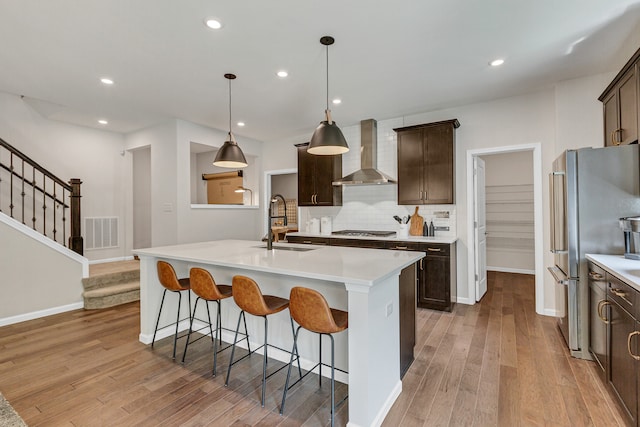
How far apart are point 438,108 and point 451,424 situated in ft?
12.6

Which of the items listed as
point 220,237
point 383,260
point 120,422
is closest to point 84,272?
point 220,237

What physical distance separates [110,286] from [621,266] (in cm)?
571

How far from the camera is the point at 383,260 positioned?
91.0 inches

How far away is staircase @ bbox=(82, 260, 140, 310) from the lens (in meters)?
4.17

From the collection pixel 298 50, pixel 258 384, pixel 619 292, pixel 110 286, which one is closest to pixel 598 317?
pixel 619 292

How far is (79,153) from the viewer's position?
5.33 meters

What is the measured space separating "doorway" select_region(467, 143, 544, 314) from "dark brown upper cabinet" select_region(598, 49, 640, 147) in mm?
763

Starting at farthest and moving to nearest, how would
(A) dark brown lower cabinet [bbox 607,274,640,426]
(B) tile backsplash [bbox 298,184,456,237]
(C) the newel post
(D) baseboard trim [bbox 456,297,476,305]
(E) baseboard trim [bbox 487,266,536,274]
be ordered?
(E) baseboard trim [bbox 487,266,536,274], (B) tile backsplash [bbox 298,184,456,237], (C) the newel post, (D) baseboard trim [bbox 456,297,476,305], (A) dark brown lower cabinet [bbox 607,274,640,426]

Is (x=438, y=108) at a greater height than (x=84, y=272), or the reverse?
(x=438, y=108)

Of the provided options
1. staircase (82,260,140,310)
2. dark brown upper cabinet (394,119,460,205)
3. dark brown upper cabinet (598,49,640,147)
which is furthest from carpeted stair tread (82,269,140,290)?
dark brown upper cabinet (598,49,640,147)

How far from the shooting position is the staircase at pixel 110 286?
417 centimetres

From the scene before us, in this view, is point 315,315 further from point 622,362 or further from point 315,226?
point 315,226

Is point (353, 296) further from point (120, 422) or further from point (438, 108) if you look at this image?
point (438, 108)

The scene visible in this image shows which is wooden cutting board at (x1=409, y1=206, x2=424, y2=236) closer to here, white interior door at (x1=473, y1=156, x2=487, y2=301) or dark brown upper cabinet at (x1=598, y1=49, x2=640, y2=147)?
white interior door at (x1=473, y1=156, x2=487, y2=301)
